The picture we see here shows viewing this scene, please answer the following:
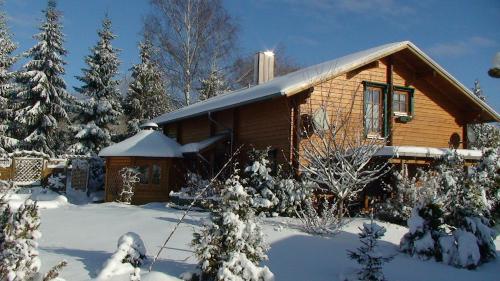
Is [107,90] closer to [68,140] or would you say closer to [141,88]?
[141,88]

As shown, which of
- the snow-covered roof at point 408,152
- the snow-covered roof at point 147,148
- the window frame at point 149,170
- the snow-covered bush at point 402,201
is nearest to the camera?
the snow-covered bush at point 402,201

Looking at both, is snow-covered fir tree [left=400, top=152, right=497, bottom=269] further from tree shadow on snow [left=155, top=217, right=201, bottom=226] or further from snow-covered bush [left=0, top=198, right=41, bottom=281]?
snow-covered bush [left=0, top=198, right=41, bottom=281]

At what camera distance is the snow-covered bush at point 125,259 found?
606 centimetres

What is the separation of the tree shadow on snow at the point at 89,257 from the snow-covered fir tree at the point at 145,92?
69.8ft

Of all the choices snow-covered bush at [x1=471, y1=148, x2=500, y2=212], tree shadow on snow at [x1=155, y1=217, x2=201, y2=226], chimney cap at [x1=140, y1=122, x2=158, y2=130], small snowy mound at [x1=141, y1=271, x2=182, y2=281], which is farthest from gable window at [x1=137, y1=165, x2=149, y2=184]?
small snowy mound at [x1=141, y1=271, x2=182, y2=281]

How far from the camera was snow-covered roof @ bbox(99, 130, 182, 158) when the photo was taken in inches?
680

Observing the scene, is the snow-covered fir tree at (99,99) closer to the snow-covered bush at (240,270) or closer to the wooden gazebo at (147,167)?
the wooden gazebo at (147,167)

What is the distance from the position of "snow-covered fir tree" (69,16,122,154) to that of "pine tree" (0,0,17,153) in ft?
11.9

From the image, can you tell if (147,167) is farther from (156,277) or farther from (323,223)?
(156,277)

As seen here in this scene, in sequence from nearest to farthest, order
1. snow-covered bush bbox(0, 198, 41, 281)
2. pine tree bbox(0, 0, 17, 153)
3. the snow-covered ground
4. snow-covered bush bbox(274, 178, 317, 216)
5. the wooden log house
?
snow-covered bush bbox(0, 198, 41, 281) → the snow-covered ground → snow-covered bush bbox(274, 178, 317, 216) → the wooden log house → pine tree bbox(0, 0, 17, 153)

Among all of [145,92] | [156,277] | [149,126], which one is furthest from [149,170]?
[156,277]

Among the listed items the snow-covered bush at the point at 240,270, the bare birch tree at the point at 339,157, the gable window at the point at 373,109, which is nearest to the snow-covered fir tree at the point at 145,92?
the gable window at the point at 373,109

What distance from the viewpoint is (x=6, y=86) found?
2603 cm

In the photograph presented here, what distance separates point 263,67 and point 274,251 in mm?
12686
